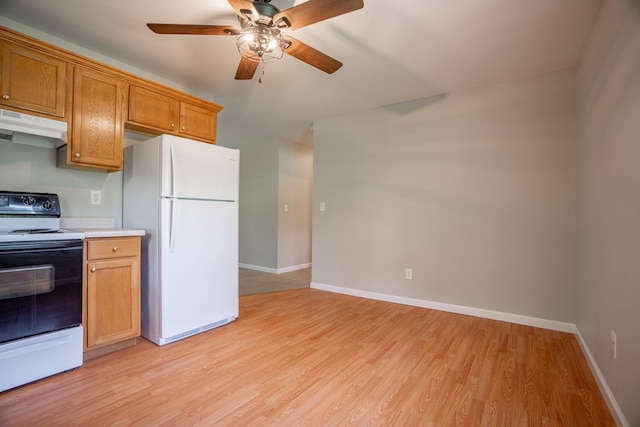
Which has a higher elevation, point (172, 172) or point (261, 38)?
point (261, 38)

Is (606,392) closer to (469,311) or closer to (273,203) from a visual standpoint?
(469,311)

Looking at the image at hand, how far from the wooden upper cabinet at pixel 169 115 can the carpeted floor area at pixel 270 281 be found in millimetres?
2067

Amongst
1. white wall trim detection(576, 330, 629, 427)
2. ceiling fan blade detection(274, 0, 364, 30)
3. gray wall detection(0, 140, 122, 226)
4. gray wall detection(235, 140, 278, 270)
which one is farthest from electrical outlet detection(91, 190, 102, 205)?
white wall trim detection(576, 330, 629, 427)

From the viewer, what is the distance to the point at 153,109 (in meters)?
2.54

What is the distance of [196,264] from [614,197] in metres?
2.84

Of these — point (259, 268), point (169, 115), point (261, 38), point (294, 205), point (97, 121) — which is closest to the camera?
point (261, 38)

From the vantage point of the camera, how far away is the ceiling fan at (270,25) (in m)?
1.49

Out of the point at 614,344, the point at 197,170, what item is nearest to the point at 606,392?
the point at 614,344

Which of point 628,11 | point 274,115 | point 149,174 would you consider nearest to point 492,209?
point 628,11

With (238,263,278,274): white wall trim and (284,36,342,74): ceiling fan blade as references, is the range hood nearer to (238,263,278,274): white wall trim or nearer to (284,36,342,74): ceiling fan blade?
(284,36,342,74): ceiling fan blade

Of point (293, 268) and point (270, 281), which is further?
point (293, 268)

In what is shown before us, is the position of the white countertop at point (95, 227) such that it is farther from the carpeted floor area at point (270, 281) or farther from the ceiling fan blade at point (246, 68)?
the carpeted floor area at point (270, 281)

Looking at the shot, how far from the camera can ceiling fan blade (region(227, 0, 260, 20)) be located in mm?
1507

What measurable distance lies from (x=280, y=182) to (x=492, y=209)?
10.9 feet
